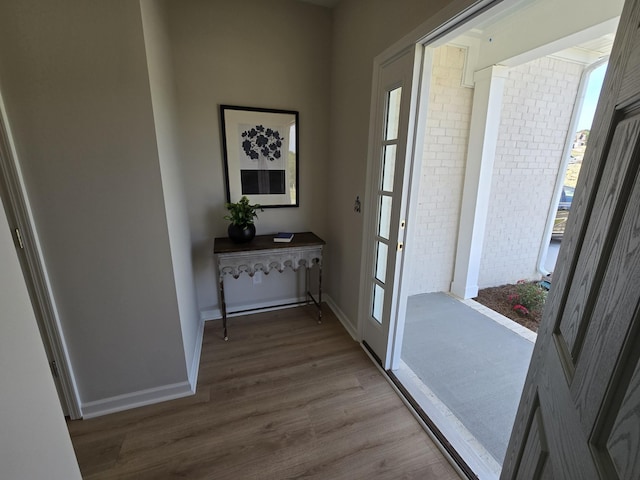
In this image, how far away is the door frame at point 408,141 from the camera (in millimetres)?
1239

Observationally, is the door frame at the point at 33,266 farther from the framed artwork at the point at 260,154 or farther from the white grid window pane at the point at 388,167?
the white grid window pane at the point at 388,167

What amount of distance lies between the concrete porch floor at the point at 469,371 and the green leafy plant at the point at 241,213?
5.45 feet

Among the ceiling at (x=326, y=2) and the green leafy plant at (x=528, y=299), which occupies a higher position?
the ceiling at (x=326, y=2)

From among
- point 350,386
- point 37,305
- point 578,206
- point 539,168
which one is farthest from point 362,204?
point 539,168

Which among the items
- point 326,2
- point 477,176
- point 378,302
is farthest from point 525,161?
point 326,2

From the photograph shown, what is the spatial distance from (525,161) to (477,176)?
0.74m

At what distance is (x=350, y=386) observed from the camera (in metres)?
1.89

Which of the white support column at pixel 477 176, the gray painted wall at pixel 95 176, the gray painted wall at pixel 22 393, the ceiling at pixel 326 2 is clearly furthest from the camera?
the white support column at pixel 477 176

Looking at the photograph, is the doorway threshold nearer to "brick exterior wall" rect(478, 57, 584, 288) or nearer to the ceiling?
"brick exterior wall" rect(478, 57, 584, 288)

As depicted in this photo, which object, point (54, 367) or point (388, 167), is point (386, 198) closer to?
point (388, 167)

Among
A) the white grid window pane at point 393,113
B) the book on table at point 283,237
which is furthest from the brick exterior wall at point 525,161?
the book on table at point 283,237

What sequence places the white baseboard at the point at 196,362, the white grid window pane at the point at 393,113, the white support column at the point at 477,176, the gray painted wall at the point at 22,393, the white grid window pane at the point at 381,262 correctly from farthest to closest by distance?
the white support column at the point at 477,176 < the white grid window pane at the point at 381,262 < the white baseboard at the point at 196,362 < the white grid window pane at the point at 393,113 < the gray painted wall at the point at 22,393

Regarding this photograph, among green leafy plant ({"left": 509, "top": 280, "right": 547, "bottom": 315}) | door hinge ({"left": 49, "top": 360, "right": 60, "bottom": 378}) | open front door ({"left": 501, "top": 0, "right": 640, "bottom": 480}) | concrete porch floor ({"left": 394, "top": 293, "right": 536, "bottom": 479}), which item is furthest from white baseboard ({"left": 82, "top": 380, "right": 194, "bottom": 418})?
green leafy plant ({"left": 509, "top": 280, "right": 547, "bottom": 315})

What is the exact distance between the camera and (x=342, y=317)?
104 inches
